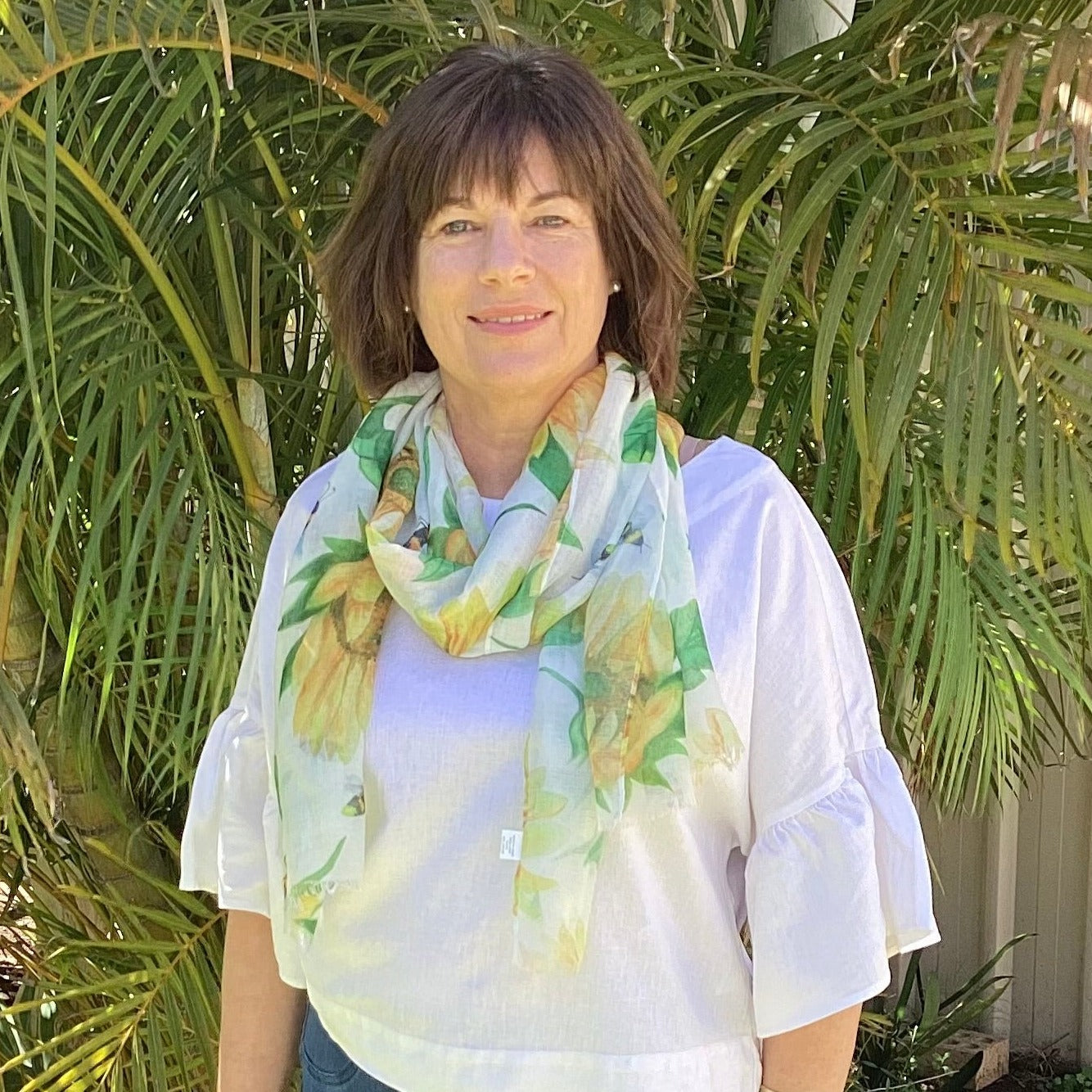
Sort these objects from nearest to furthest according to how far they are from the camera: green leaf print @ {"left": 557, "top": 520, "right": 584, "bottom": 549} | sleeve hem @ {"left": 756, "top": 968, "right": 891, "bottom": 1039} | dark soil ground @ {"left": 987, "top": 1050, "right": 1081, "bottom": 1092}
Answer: sleeve hem @ {"left": 756, "top": 968, "right": 891, "bottom": 1039} < green leaf print @ {"left": 557, "top": 520, "right": 584, "bottom": 549} < dark soil ground @ {"left": 987, "top": 1050, "right": 1081, "bottom": 1092}

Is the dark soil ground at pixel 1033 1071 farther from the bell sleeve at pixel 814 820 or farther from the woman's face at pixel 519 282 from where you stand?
the woman's face at pixel 519 282

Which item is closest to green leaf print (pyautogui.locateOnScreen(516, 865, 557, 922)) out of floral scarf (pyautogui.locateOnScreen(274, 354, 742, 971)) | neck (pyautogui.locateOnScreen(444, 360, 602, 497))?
floral scarf (pyautogui.locateOnScreen(274, 354, 742, 971))

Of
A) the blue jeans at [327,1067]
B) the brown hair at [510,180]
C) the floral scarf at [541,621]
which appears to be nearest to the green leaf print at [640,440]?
the floral scarf at [541,621]

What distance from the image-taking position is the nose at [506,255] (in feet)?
3.91

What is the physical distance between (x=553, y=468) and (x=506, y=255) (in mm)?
189

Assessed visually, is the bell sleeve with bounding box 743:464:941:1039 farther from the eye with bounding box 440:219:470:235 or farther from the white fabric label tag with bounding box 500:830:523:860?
the eye with bounding box 440:219:470:235

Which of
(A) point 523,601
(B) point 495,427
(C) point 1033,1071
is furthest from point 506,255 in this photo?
(C) point 1033,1071

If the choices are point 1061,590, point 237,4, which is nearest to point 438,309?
point 237,4

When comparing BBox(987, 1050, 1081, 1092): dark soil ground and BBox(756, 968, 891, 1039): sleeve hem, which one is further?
BBox(987, 1050, 1081, 1092): dark soil ground

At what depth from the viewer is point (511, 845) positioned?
1145 mm

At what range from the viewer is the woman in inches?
43.9

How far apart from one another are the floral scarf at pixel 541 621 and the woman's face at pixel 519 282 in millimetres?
58

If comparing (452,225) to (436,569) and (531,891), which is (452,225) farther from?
(531,891)

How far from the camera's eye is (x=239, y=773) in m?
1.38
